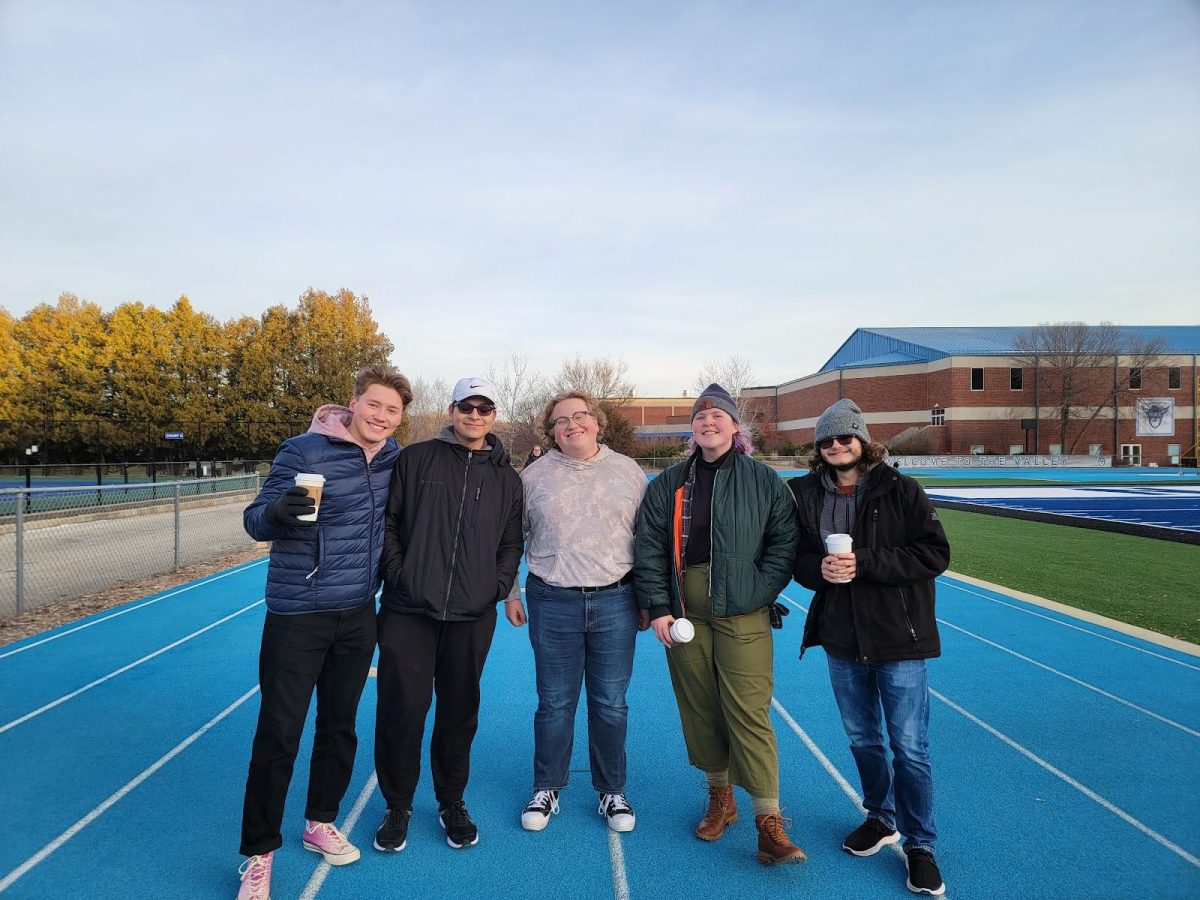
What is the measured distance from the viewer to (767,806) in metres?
3.10

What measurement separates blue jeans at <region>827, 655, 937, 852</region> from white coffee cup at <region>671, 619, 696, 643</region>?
68 centimetres

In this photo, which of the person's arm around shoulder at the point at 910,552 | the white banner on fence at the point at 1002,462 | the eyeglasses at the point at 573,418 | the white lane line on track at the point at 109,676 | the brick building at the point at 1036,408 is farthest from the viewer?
the brick building at the point at 1036,408

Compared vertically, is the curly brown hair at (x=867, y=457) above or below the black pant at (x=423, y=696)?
above

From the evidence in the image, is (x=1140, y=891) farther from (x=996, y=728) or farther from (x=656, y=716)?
(x=656, y=716)

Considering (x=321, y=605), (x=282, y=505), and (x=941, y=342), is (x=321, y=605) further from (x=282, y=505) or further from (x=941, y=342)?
(x=941, y=342)

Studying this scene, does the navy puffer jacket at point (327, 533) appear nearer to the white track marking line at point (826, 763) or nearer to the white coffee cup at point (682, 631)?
the white coffee cup at point (682, 631)

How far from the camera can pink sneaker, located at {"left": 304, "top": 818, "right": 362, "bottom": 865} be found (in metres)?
3.06

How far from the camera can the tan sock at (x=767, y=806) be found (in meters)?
3.09

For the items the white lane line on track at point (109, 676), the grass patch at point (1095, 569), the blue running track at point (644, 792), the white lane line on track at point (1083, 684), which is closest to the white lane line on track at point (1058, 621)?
the blue running track at point (644, 792)

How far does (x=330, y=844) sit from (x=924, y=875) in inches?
99.8

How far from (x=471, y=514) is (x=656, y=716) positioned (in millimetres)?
2504

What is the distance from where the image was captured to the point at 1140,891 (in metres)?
2.82

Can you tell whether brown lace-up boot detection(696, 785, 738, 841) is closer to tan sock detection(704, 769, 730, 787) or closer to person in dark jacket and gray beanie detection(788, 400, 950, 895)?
tan sock detection(704, 769, 730, 787)

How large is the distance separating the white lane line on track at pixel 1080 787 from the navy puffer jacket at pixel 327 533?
2.86 metres
